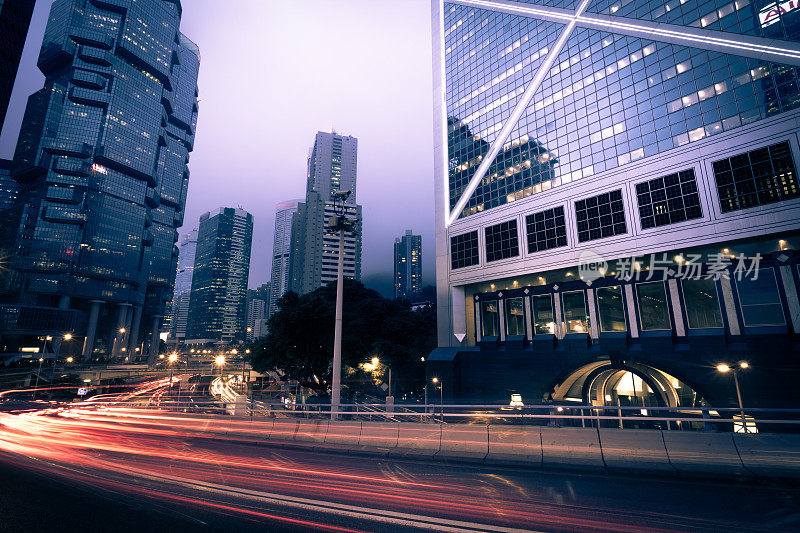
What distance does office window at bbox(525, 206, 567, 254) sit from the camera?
42.0 meters

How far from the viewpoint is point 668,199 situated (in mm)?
35000

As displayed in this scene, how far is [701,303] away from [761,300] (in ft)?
12.7

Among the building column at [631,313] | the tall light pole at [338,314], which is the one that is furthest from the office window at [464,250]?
the tall light pole at [338,314]

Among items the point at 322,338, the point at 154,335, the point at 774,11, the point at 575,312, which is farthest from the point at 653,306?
the point at 154,335

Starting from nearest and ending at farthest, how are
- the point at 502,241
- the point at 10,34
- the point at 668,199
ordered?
the point at 668,199, the point at 502,241, the point at 10,34

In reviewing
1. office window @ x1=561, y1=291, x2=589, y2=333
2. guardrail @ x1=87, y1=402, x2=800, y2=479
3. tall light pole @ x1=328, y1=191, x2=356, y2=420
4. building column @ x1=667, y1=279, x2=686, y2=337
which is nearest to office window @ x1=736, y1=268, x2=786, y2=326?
building column @ x1=667, y1=279, x2=686, y2=337

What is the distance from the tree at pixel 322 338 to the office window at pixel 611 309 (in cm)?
2138

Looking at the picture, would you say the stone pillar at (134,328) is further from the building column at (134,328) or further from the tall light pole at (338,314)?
the tall light pole at (338,314)

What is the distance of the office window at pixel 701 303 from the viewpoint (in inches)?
1242

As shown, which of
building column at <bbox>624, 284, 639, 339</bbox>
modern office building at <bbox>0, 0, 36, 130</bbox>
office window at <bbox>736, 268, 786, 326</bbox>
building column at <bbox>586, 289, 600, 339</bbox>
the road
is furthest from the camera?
modern office building at <bbox>0, 0, 36, 130</bbox>

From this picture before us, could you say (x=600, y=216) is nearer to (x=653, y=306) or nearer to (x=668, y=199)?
(x=668, y=199)

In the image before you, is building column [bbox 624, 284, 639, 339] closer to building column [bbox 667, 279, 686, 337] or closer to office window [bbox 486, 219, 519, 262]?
building column [bbox 667, 279, 686, 337]

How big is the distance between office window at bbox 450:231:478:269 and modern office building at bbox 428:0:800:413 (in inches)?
8.6

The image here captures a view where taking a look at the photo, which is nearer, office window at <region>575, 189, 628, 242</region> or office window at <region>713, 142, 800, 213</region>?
office window at <region>713, 142, 800, 213</region>
